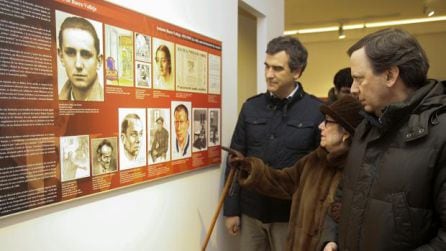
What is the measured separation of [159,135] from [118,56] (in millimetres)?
384

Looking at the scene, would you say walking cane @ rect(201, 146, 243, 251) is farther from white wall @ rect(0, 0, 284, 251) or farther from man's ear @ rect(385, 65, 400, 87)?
man's ear @ rect(385, 65, 400, 87)

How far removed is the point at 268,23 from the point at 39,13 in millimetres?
2046

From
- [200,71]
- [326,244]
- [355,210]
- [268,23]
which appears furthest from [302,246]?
[268,23]

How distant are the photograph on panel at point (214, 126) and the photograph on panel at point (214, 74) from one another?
110 millimetres

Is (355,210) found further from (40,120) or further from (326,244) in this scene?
(40,120)

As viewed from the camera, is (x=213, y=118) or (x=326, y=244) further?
(x=213, y=118)

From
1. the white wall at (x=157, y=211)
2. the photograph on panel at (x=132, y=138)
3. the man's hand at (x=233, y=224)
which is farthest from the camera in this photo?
the man's hand at (x=233, y=224)

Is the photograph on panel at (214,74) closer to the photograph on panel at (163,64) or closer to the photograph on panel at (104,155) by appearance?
the photograph on panel at (163,64)

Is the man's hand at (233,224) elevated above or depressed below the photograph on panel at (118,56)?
below

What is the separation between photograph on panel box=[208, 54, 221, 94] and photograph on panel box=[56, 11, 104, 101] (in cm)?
77

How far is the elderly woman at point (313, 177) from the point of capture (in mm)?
1552

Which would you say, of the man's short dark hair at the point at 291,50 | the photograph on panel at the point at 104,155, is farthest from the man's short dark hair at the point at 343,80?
the photograph on panel at the point at 104,155

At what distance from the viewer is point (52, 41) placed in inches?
42.0

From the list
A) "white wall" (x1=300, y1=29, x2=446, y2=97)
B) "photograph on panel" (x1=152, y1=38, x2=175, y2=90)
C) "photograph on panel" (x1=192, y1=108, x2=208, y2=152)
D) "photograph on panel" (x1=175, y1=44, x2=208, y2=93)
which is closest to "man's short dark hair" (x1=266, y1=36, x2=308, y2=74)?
"photograph on panel" (x1=175, y1=44, x2=208, y2=93)
